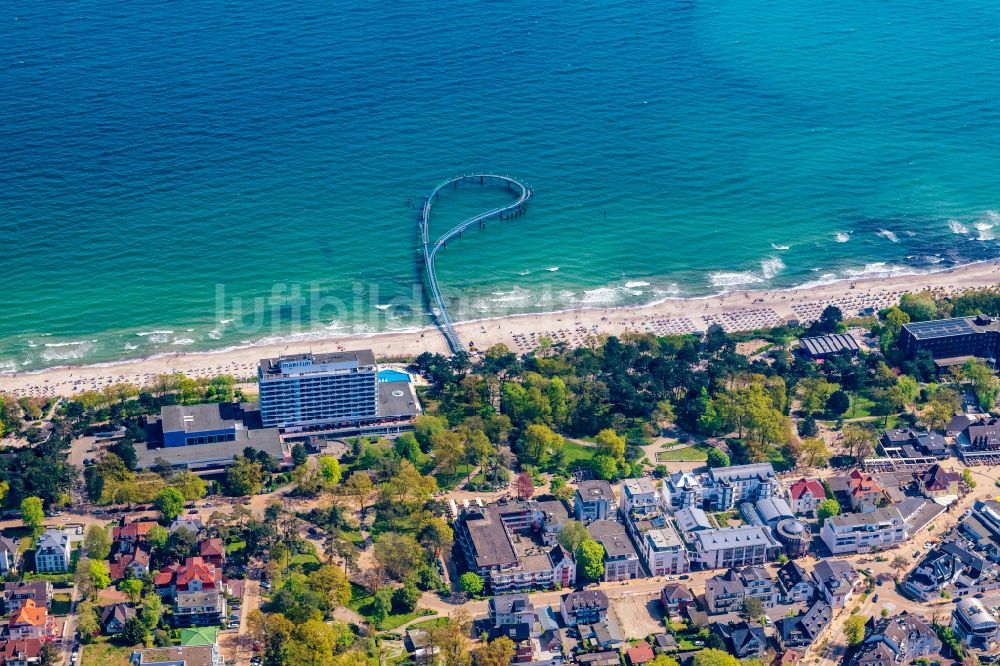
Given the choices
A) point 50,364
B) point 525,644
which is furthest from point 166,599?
point 50,364

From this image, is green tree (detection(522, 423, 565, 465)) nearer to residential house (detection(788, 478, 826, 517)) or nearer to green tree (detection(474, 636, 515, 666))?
residential house (detection(788, 478, 826, 517))

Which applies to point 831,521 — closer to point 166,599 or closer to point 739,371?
point 739,371

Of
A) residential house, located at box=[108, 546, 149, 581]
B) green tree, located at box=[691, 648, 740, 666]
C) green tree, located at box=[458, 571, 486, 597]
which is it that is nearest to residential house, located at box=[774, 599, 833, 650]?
green tree, located at box=[691, 648, 740, 666]

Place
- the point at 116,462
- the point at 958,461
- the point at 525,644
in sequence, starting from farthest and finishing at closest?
the point at 958,461
the point at 116,462
the point at 525,644

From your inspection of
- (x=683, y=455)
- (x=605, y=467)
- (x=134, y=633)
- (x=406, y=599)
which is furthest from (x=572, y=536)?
(x=134, y=633)

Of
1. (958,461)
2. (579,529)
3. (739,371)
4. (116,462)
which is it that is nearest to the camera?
(579,529)

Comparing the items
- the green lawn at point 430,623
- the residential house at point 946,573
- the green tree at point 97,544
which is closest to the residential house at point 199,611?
the green tree at point 97,544

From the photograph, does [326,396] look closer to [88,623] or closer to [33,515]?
[33,515]
